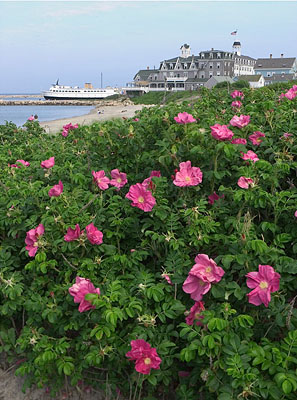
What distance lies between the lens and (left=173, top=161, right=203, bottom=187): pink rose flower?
252cm

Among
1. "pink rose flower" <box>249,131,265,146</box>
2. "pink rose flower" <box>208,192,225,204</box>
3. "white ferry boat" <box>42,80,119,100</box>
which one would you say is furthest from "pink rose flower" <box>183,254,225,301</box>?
"white ferry boat" <box>42,80,119,100</box>

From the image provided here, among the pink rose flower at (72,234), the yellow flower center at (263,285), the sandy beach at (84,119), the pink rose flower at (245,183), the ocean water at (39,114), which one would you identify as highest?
the pink rose flower at (245,183)

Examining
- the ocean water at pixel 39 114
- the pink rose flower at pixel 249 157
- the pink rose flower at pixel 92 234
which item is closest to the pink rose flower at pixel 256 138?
the pink rose flower at pixel 249 157

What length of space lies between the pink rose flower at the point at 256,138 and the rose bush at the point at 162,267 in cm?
1

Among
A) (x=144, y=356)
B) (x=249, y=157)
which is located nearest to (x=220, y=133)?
(x=249, y=157)

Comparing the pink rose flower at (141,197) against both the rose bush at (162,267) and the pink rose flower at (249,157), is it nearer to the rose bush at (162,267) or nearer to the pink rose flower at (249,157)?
the rose bush at (162,267)

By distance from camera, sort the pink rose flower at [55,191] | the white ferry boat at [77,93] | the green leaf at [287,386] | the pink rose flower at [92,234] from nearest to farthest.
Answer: the green leaf at [287,386], the pink rose flower at [92,234], the pink rose flower at [55,191], the white ferry boat at [77,93]

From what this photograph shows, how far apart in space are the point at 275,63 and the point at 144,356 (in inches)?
3168

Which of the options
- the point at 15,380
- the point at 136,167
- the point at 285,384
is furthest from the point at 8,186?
the point at 285,384

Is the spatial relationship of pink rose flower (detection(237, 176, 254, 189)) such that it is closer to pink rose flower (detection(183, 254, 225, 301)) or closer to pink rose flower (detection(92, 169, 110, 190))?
pink rose flower (detection(183, 254, 225, 301))

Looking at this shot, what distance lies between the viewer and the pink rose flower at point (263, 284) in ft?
6.47

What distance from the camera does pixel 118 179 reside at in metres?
2.93

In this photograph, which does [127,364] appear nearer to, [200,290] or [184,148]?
[200,290]

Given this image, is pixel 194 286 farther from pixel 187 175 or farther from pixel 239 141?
pixel 239 141
